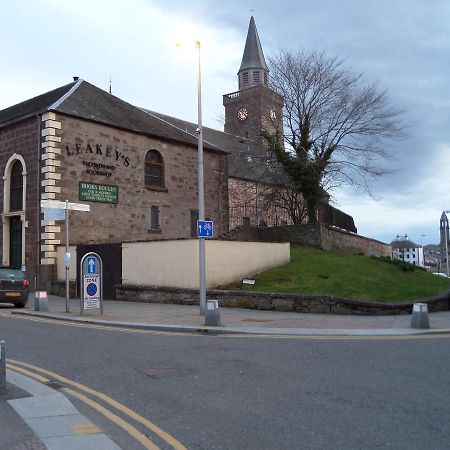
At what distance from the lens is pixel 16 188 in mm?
29609

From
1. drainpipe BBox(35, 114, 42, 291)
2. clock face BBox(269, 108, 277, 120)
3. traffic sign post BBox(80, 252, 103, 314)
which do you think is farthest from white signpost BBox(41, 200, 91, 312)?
clock face BBox(269, 108, 277, 120)

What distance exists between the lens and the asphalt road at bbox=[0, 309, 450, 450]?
5449mm

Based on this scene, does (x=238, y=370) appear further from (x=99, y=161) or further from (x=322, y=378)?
(x=99, y=161)

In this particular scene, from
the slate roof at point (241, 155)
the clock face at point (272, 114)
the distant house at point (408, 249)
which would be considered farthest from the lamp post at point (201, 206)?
the distant house at point (408, 249)

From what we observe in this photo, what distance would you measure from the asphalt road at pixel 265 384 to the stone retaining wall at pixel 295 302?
17.2 ft

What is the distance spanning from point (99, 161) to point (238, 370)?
74.7 ft

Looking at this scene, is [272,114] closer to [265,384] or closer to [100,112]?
[100,112]

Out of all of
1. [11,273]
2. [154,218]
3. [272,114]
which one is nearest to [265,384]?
[11,273]

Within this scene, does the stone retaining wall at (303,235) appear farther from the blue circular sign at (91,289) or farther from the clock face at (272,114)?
the blue circular sign at (91,289)

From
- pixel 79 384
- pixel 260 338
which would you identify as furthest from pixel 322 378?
pixel 260 338

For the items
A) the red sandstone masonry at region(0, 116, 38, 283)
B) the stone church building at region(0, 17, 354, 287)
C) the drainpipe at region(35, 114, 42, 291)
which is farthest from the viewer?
the red sandstone masonry at region(0, 116, 38, 283)

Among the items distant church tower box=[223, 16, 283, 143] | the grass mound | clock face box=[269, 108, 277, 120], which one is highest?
distant church tower box=[223, 16, 283, 143]

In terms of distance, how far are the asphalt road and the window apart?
20189 mm

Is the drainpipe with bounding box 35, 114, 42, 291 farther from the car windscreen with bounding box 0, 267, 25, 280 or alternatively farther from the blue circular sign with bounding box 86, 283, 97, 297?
the blue circular sign with bounding box 86, 283, 97, 297
